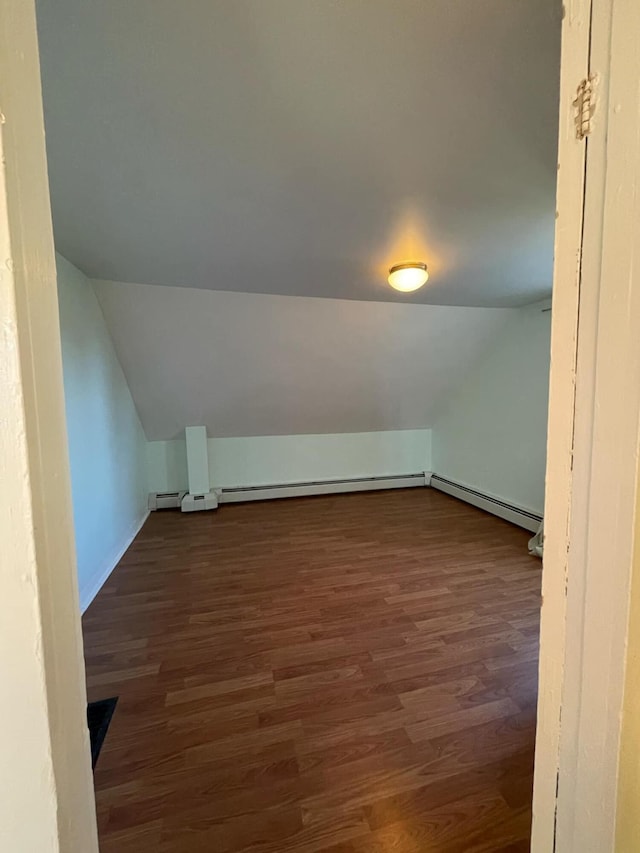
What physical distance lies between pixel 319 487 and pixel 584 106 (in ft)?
13.3

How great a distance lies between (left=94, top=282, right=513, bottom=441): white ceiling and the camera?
8.95ft

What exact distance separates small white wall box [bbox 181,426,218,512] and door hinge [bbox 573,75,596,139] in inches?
146

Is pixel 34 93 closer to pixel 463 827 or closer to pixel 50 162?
pixel 50 162

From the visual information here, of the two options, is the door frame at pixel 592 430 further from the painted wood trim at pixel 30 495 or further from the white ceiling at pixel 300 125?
the painted wood trim at pixel 30 495

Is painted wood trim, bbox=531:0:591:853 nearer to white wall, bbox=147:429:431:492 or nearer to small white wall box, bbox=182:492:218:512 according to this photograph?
small white wall box, bbox=182:492:218:512

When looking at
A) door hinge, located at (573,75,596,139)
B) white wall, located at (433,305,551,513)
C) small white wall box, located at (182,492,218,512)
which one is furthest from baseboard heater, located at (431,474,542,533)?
door hinge, located at (573,75,596,139)

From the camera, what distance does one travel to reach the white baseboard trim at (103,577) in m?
2.17

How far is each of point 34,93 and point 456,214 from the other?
62.5 inches

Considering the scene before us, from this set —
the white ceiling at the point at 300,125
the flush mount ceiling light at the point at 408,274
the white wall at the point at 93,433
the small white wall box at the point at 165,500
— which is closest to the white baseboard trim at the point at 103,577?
the white wall at the point at 93,433

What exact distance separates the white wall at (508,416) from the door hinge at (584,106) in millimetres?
2786

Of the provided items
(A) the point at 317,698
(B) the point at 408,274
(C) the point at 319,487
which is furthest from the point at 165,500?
(B) the point at 408,274

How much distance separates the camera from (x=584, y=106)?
1.71ft

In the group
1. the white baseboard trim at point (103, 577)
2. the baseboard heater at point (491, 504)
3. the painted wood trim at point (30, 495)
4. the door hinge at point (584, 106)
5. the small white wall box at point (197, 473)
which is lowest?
the white baseboard trim at point (103, 577)

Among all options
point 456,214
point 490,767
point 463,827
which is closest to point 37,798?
point 463,827
